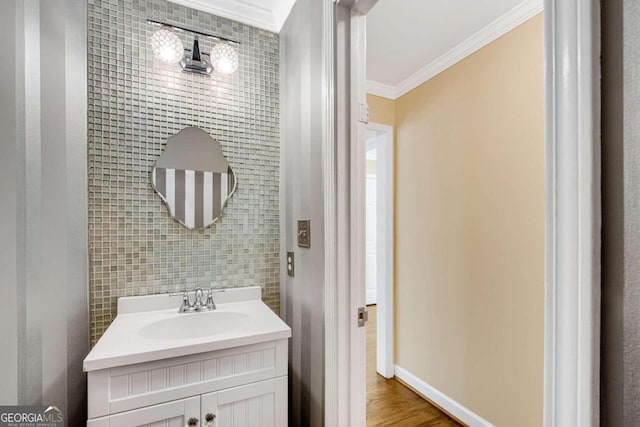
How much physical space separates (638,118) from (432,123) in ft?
6.54

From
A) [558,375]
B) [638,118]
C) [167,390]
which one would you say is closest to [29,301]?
[167,390]

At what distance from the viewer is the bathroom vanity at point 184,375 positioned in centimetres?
96

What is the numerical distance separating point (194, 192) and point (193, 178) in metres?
0.07

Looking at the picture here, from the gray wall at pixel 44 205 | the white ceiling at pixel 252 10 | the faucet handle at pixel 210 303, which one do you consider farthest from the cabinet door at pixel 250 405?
the white ceiling at pixel 252 10

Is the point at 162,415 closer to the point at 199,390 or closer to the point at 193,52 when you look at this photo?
the point at 199,390

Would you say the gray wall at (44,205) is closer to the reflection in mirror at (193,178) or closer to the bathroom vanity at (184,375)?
the bathroom vanity at (184,375)

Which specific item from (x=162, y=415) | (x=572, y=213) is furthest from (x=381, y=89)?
(x=162, y=415)

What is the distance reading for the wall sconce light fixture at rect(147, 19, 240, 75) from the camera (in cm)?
143

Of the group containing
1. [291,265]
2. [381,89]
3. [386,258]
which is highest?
[381,89]

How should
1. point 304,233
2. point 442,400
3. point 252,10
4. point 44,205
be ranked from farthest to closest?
1. point 442,400
2. point 252,10
3. point 304,233
4. point 44,205

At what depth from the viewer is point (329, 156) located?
3.81 ft

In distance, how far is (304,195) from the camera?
1.41 m

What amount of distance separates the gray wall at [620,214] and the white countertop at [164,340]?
1.00m

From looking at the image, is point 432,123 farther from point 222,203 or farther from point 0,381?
point 0,381
